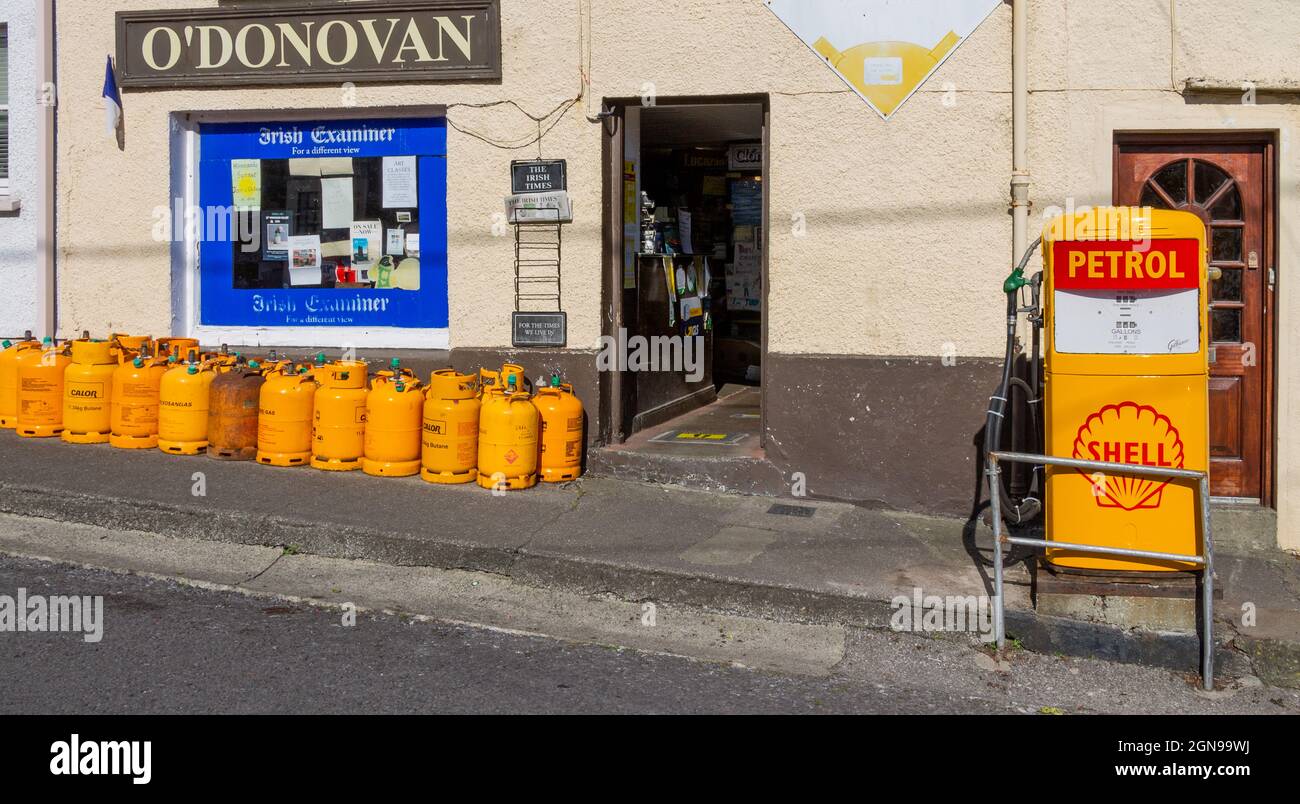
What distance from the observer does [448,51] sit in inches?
348

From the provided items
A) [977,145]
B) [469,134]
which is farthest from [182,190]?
[977,145]

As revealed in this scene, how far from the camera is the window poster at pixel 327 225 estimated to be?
9242mm

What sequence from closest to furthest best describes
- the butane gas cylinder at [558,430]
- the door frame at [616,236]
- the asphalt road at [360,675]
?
the asphalt road at [360,675], the butane gas cylinder at [558,430], the door frame at [616,236]

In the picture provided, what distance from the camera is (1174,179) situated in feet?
25.9

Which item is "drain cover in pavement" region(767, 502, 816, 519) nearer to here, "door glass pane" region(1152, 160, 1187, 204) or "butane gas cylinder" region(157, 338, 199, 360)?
"door glass pane" region(1152, 160, 1187, 204)

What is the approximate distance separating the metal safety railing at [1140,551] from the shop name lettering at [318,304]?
206 inches

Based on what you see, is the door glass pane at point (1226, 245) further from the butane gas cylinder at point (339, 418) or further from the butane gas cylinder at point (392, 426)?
the butane gas cylinder at point (339, 418)

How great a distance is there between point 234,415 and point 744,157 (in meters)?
5.63

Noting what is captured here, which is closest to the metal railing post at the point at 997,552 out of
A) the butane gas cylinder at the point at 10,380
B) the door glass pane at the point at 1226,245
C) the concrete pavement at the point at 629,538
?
the concrete pavement at the point at 629,538

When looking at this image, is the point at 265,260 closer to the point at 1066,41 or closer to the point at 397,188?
the point at 397,188

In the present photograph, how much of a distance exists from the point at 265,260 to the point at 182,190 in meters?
0.85

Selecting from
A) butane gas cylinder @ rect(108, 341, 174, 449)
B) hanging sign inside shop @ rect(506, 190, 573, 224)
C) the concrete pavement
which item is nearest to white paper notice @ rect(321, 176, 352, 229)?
hanging sign inside shop @ rect(506, 190, 573, 224)

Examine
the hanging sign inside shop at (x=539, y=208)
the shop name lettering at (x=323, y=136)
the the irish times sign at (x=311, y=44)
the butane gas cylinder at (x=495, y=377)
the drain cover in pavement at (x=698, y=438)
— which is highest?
the the irish times sign at (x=311, y=44)

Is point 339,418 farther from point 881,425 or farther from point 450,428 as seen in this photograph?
point 881,425
